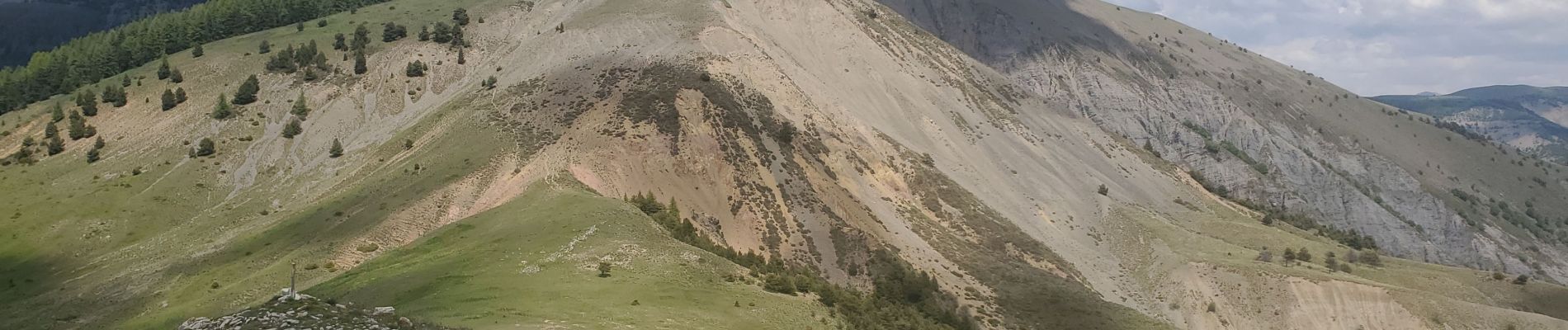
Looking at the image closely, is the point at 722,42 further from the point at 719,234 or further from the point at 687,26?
the point at 719,234

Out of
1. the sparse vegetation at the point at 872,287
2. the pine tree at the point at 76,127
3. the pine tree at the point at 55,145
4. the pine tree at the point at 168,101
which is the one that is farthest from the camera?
the pine tree at the point at 168,101

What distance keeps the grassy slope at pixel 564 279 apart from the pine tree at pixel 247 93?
168 ft

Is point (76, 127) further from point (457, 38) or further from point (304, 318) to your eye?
point (304, 318)

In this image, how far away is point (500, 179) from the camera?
2771 inches

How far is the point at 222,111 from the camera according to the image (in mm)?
96250

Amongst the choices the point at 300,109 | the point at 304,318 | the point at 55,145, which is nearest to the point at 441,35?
the point at 300,109

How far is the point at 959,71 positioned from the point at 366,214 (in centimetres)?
7874

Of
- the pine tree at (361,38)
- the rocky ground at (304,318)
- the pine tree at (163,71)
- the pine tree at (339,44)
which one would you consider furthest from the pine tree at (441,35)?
the rocky ground at (304,318)

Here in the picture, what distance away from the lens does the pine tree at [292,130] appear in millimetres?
92438

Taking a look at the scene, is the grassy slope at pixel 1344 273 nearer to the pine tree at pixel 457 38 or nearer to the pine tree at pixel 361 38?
the pine tree at pixel 457 38

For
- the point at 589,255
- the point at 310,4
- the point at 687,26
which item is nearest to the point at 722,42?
the point at 687,26

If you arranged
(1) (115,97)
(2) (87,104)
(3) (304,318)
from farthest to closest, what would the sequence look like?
1. (1) (115,97)
2. (2) (87,104)
3. (3) (304,318)

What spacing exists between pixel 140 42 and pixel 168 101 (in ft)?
98.8

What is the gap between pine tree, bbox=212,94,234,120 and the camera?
95875 millimetres
